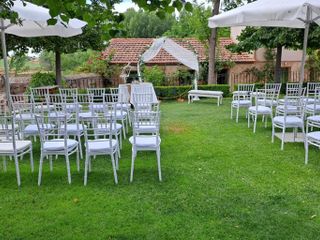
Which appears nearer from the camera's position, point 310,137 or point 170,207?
point 170,207

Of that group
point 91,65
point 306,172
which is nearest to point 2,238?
point 306,172

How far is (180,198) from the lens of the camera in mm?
4160

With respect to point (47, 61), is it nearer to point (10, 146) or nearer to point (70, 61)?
point (70, 61)

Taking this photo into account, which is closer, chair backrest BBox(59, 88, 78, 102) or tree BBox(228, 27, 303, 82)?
chair backrest BBox(59, 88, 78, 102)

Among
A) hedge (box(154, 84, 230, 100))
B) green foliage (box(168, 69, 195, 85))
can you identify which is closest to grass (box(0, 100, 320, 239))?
hedge (box(154, 84, 230, 100))

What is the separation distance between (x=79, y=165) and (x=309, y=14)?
516 cm

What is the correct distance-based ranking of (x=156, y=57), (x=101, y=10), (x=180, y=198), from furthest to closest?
(x=156, y=57) → (x=180, y=198) → (x=101, y=10)

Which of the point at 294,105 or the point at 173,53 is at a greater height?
the point at 173,53

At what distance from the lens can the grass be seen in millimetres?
3418

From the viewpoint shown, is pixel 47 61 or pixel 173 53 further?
pixel 47 61

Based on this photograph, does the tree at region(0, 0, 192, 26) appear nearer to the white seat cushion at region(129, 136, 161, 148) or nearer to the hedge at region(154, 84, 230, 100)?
the white seat cushion at region(129, 136, 161, 148)

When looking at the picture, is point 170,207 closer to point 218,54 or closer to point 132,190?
point 132,190

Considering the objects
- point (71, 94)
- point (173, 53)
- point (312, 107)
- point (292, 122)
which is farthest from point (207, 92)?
point (292, 122)

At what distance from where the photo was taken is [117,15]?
192cm
